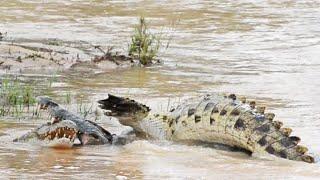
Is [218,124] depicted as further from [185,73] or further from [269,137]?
[185,73]

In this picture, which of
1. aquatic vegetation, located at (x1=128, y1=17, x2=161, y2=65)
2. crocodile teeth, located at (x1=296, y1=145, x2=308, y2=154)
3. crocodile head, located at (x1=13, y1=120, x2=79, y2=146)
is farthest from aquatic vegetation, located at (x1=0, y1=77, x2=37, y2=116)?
aquatic vegetation, located at (x1=128, y1=17, x2=161, y2=65)

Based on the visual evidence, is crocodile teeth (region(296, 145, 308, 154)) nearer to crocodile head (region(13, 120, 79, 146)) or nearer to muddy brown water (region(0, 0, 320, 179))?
muddy brown water (region(0, 0, 320, 179))

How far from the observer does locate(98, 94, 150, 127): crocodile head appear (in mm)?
6422

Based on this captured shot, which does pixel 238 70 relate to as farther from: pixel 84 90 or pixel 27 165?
pixel 27 165

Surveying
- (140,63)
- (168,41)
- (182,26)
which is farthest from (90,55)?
(182,26)

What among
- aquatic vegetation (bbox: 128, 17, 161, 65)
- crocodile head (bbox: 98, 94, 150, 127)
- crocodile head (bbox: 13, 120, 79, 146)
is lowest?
crocodile head (bbox: 13, 120, 79, 146)

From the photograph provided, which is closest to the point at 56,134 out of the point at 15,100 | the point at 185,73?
the point at 15,100

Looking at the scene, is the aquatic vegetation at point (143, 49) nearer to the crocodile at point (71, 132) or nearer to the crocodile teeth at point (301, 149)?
the crocodile at point (71, 132)

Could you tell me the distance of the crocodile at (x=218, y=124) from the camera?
5.87m

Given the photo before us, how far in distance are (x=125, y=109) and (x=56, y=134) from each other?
595 mm

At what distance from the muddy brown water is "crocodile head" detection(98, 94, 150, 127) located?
281mm

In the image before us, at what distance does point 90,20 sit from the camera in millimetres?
14930

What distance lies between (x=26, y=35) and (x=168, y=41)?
6.01 feet

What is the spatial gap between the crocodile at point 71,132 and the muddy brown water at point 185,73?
10 centimetres
